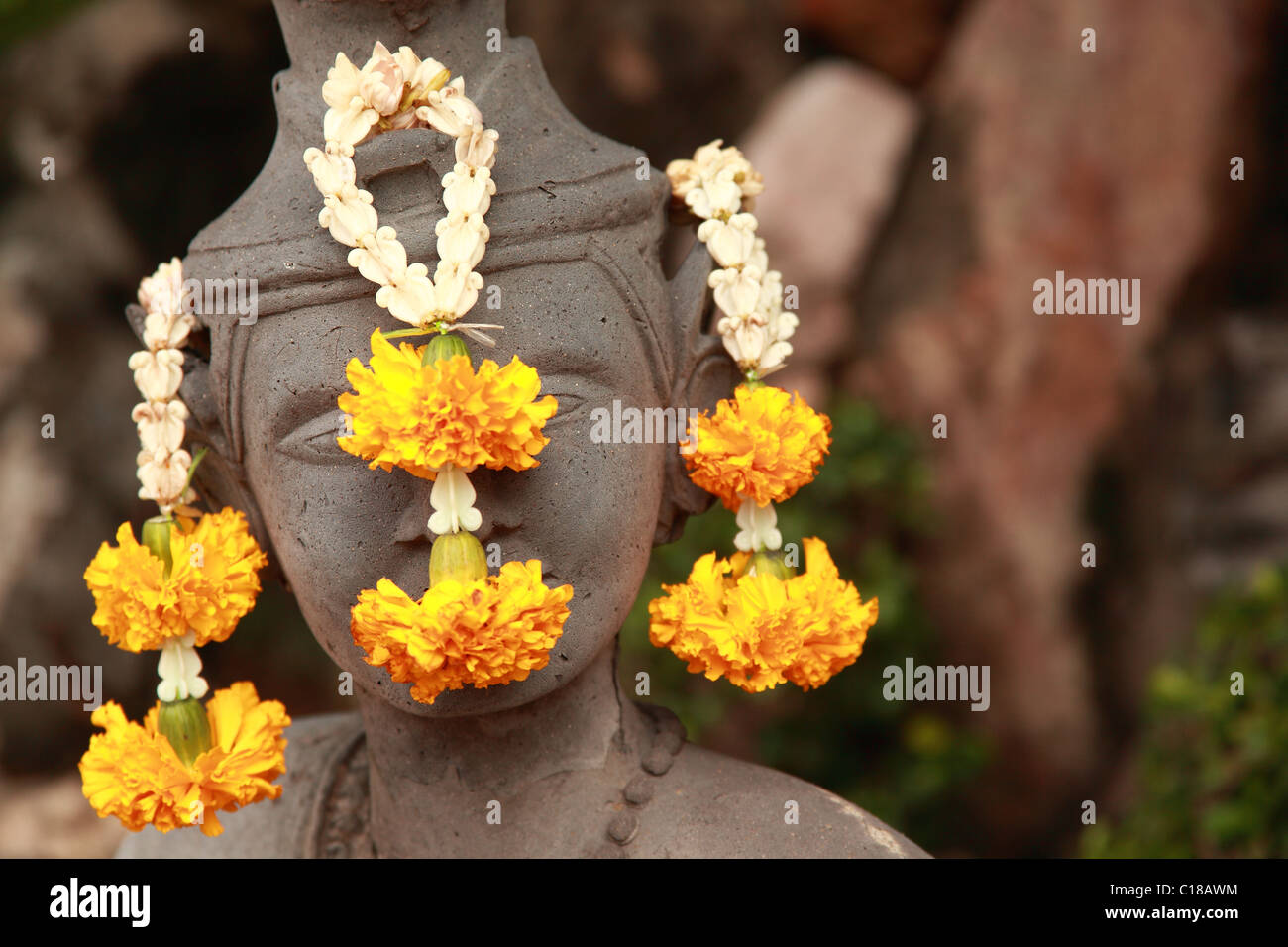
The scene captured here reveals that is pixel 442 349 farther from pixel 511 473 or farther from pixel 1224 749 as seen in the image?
pixel 1224 749

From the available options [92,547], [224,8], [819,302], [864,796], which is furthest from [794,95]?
[92,547]

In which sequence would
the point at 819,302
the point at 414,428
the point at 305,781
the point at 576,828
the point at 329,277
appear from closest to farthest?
the point at 414,428 → the point at 329,277 → the point at 576,828 → the point at 305,781 → the point at 819,302

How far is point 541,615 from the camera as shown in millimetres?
2008

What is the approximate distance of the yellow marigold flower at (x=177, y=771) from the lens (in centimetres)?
219

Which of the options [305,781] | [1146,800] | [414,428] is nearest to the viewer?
[414,428]

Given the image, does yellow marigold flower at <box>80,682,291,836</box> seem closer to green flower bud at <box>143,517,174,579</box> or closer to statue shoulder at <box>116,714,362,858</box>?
green flower bud at <box>143,517,174,579</box>

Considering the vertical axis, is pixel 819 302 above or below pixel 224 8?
below

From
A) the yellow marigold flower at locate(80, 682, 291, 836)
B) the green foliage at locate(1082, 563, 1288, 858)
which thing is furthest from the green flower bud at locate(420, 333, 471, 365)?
the green foliage at locate(1082, 563, 1288, 858)

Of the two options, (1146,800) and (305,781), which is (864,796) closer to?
(1146,800)

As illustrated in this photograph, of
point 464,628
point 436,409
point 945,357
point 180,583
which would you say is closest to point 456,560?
point 464,628

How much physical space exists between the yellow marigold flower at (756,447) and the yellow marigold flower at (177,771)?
77 centimetres

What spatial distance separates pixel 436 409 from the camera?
193 cm

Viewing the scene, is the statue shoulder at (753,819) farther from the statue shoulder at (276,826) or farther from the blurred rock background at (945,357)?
the blurred rock background at (945,357)

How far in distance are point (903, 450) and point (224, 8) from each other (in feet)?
9.21
